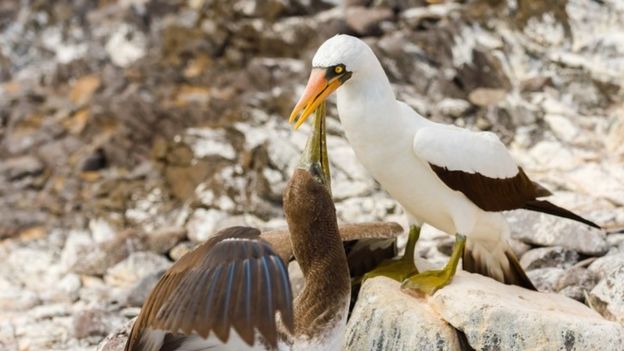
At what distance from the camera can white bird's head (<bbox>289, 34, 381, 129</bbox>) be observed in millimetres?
5008

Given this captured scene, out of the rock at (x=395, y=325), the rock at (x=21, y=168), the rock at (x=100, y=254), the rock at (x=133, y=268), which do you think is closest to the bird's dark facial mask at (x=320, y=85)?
the rock at (x=395, y=325)

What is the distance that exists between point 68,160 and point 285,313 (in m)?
9.76

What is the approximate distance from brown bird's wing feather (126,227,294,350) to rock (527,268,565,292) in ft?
11.9

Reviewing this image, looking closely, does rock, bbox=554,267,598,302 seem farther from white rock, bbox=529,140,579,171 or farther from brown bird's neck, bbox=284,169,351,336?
white rock, bbox=529,140,579,171

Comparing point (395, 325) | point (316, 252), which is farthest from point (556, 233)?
point (316, 252)

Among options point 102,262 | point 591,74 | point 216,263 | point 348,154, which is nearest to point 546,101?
point 591,74

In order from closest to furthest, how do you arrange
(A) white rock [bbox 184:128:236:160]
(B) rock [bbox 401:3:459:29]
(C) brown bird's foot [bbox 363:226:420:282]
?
(C) brown bird's foot [bbox 363:226:420:282], (A) white rock [bbox 184:128:236:160], (B) rock [bbox 401:3:459:29]

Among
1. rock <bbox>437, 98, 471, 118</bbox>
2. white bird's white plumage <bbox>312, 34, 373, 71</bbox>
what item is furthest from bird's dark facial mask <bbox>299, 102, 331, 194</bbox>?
rock <bbox>437, 98, 471, 118</bbox>

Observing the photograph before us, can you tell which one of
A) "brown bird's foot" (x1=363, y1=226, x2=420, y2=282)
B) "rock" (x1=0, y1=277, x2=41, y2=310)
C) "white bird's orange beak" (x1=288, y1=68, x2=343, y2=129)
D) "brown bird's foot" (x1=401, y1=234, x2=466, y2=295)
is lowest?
"rock" (x1=0, y1=277, x2=41, y2=310)

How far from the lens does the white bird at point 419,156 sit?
5141mm

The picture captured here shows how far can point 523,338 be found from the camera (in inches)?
191

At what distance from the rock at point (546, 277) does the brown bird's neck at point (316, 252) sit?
272 centimetres

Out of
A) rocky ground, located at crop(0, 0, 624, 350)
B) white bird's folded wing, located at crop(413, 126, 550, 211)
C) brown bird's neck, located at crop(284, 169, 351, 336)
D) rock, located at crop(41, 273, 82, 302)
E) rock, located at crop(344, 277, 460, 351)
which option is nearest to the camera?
brown bird's neck, located at crop(284, 169, 351, 336)

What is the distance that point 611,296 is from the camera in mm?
5672
